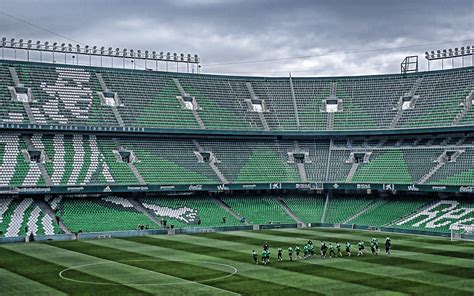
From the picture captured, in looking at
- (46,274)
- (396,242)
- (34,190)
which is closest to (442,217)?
(396,242)

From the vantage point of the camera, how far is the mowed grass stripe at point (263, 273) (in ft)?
122

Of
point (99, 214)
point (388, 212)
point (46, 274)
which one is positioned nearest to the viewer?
point (46, 274)

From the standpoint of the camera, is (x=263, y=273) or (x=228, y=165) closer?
(x=263, y=273)

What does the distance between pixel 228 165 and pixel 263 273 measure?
38998 millimetres

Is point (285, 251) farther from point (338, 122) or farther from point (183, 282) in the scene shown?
point (338, 122)

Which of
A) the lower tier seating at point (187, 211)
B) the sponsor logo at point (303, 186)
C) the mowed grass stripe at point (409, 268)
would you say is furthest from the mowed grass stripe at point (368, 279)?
the sponsor logo at point (303, 186)

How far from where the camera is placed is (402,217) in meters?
70.8

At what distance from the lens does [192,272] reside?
42.8 metres

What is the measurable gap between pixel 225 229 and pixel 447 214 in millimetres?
22096

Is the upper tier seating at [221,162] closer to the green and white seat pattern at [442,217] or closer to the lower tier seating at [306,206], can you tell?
the green and white seat pattern at [442,217]

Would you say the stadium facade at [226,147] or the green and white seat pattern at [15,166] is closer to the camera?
the green and white seat pattern at [15,166]

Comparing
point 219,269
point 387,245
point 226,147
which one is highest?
point 226,147

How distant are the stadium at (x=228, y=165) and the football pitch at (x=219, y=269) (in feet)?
1.62

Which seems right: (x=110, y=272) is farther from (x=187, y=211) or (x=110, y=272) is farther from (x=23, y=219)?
(x=187, y=211)
